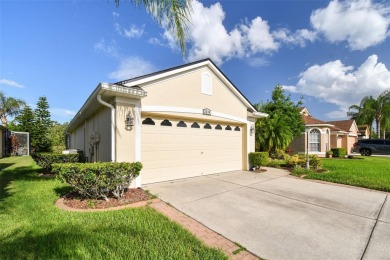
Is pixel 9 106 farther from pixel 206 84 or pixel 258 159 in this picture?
pixel 258 159

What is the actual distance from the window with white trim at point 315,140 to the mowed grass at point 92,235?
21.3 metres

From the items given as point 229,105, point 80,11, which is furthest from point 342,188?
point 80,11

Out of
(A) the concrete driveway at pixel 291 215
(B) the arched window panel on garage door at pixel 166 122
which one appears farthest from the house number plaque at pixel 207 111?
(A) the concrete driveway at pixel 291 215

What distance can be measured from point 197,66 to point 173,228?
6883 mm

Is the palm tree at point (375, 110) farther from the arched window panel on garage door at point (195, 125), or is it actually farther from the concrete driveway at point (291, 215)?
the arched window panel on garage door at point (195, 125)

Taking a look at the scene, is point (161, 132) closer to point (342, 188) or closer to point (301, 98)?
point (342, 188)

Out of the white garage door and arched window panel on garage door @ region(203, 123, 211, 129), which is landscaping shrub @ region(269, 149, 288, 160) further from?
arched window panel on garage door @ region(203, 123, 211, 129)

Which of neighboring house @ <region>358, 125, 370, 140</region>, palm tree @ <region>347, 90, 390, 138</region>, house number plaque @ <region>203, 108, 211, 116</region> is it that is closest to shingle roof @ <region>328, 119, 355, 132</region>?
palm tree @ <region>347, 90, 390, 138</region>

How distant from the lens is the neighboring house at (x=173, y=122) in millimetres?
6492

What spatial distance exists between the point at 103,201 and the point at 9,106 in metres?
33.9

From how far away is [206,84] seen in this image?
9117mm

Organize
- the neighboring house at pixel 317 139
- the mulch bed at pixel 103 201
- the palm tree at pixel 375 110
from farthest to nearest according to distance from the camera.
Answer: the palm tree at pixel 375 110, the neighboring house at pixel 317 139, the mulch bed at pixel 103 201

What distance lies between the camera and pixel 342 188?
7504 mm

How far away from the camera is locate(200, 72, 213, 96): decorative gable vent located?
8999 mm
